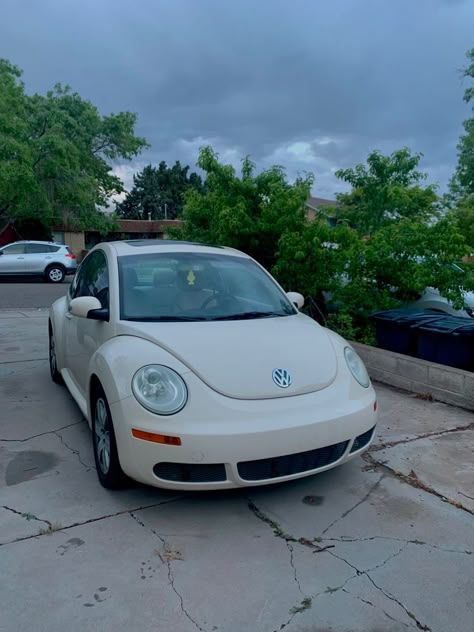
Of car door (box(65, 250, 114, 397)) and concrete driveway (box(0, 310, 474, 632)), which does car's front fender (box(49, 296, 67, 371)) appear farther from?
concrete driveway (box(0, 310, 474, 632))

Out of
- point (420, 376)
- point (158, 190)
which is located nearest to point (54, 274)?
point (420, 376)

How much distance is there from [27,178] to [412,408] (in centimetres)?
1970

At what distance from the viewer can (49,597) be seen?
227cm

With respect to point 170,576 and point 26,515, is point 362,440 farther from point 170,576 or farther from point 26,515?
point 26,515

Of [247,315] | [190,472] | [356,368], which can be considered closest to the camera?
[190,472]

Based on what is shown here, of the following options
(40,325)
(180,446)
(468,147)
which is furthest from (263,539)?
(468,147)

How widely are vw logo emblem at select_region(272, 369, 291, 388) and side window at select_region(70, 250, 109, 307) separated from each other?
1439 millimetres

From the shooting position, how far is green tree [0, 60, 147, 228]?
2061 cm

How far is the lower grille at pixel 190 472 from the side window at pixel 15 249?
1826 cm

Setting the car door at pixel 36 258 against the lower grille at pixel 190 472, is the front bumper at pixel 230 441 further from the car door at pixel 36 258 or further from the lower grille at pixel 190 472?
the car door at pixel 36 258

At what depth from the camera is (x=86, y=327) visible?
13.1 feet

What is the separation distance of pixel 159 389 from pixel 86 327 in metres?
1.40

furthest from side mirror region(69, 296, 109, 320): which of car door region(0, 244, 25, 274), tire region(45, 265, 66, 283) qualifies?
tire region(45, 265, 66, 283)

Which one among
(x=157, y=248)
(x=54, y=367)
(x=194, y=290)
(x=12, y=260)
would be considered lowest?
(x=54, y=367)
